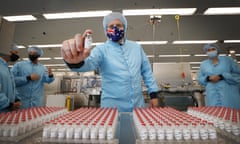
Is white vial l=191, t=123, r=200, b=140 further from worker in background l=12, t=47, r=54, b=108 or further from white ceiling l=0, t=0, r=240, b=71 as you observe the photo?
worker in background l=12, t=47, r=54, b=108

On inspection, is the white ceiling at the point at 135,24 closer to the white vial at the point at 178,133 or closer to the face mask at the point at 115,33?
the face mask at the point at 115,33

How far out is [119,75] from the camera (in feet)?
4.28

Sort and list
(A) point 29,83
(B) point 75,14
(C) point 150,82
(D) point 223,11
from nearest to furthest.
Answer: (C) point 150,82
(A) point 29,83
(D) point 223,11
(B) point 75,14

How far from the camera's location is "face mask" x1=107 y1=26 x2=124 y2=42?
4.23ft

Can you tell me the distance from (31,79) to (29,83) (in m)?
0.14

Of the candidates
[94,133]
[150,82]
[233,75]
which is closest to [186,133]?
[94,133]

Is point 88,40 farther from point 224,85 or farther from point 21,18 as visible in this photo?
point 21,18

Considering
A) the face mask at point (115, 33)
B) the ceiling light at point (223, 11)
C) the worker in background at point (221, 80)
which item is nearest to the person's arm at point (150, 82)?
the face mask at point (115, 33)

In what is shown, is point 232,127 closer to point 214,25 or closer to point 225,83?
point 225,83

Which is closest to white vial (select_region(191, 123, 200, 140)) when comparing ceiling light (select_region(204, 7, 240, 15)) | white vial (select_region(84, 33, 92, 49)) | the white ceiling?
white vial (select_region(84, 33, 92, 49))

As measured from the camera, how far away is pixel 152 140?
0.50 meters

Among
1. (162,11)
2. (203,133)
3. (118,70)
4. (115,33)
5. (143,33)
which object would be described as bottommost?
(203,133)

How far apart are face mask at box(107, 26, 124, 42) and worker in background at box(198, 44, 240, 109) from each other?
1.67 meters

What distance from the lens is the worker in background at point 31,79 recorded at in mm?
2344
